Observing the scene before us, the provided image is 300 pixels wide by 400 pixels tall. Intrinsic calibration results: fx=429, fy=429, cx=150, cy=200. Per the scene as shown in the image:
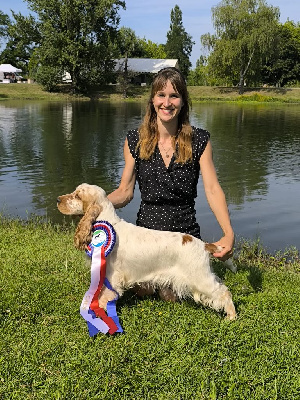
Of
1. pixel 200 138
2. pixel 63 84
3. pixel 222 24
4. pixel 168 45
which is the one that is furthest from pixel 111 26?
pixel 200 138

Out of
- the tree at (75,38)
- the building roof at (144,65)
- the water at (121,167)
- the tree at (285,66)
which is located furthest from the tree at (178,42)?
the water at (121,167)

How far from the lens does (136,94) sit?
189 ft

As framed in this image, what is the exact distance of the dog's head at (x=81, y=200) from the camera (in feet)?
13.1

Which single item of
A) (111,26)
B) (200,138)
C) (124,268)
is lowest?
(124,268)

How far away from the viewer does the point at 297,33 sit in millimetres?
76938

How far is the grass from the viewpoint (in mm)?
3113

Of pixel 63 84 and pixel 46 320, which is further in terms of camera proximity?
pixel 63 84

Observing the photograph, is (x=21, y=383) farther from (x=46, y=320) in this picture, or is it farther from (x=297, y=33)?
(x=297, y=33)

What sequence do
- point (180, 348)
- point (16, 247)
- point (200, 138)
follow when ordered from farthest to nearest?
1. point (16, 247)
2. point (200, 138)
3. point (180, 348)

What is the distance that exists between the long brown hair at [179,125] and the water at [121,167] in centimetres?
417

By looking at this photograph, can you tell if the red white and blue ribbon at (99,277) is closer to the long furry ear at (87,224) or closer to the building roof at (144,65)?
the long furry ear at (87,224)

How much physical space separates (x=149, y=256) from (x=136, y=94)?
55650 mm

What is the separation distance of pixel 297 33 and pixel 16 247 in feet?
269

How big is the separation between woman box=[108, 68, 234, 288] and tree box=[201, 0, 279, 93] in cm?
5324
